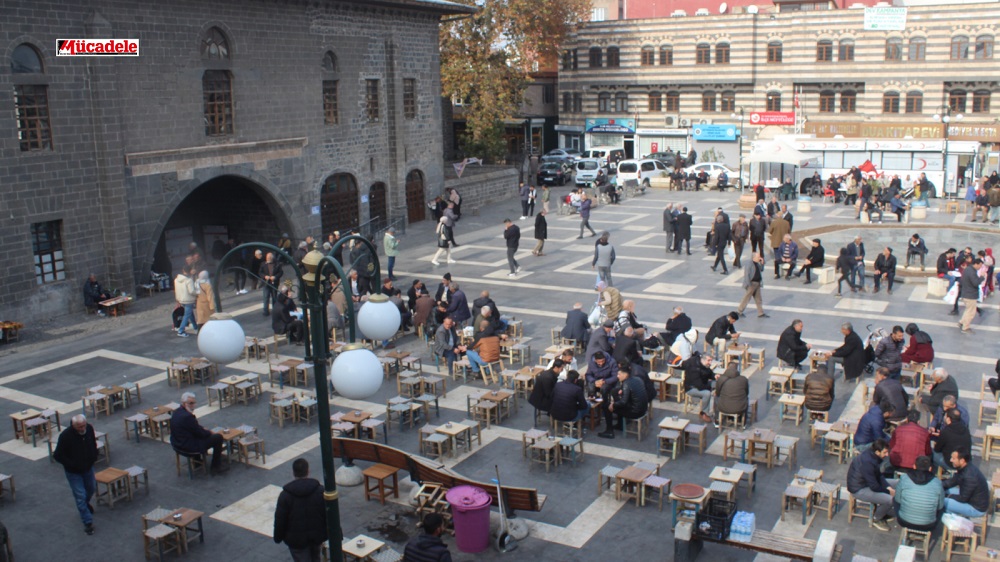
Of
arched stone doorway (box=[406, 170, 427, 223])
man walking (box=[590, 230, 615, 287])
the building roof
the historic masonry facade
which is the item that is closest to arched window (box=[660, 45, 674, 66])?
the building roof

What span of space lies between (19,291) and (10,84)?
16.4 ft

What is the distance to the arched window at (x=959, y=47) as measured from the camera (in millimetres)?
46406

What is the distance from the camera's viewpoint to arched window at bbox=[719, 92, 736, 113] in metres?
54.2

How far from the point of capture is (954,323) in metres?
21.5

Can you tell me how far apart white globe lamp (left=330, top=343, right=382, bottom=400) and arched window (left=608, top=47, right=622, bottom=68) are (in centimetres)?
5144

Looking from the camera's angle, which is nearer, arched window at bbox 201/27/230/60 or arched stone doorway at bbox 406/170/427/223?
arched window at bbox 201/27/230/60

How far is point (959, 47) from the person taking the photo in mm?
46562

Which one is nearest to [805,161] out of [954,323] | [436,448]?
[954,323]

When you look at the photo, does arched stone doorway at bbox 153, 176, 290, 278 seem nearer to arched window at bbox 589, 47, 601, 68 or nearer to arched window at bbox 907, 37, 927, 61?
arched window at bbox 589, 47, 601, 68

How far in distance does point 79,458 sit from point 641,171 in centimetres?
3819

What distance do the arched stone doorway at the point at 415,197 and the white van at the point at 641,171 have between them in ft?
37.8

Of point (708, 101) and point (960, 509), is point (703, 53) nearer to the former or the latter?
point (708, 101)

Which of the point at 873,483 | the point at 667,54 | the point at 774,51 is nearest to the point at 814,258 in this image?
the point at 873,483

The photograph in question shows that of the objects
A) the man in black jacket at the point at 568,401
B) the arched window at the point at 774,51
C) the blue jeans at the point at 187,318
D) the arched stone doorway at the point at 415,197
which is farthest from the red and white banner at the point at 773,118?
the man in black jacket at the point at 568,401
